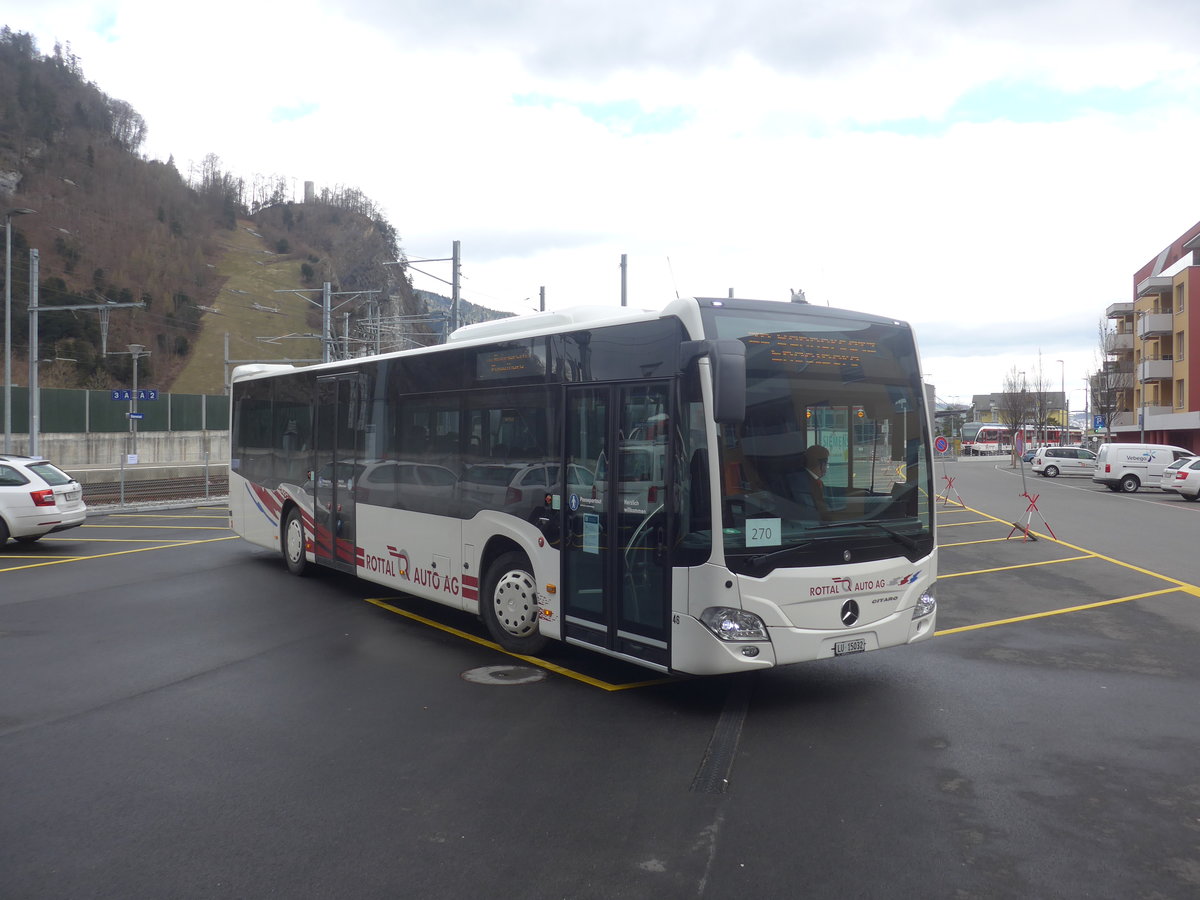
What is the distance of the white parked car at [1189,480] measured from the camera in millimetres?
32281

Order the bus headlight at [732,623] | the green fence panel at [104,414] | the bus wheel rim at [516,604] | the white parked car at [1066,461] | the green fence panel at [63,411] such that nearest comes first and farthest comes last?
1. the bus headlight at [732,623]
2. the bus wheel rim at [516,604]
3. the green fence panel at [63,411]
4. the green fence panel at [104,414]
5. the white parked car at [1066,461]

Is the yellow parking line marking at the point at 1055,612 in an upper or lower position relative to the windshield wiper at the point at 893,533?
lower

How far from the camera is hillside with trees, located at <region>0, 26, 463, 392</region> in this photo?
7469 centimetres

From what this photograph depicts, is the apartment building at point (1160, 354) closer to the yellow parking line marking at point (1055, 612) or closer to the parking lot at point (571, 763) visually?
the yellow parking line marking at point (1055, 612)

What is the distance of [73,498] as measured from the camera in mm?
16594

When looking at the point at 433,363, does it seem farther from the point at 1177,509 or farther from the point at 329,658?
the point at 1177,509

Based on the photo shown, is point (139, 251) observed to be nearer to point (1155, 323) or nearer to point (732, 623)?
point (1155, 323)

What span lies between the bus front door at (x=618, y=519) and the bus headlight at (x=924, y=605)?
2000 mm

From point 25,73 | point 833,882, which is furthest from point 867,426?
point 25,73

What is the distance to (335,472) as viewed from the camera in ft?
37.9

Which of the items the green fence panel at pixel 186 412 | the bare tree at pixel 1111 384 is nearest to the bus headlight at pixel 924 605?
the green fence panel at pixel 186 412

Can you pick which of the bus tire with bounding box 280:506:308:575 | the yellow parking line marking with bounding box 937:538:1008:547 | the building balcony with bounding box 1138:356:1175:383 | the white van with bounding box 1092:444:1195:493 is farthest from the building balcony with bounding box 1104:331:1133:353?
the bus tire with bounding box 280:506:308:575

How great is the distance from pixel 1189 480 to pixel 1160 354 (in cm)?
3863

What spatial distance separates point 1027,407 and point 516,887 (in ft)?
336
